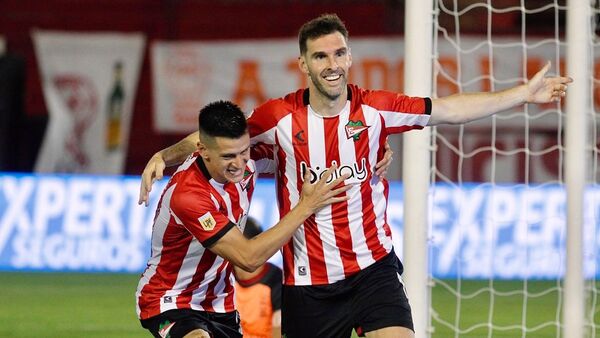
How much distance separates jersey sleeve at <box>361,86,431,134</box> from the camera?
5.08m

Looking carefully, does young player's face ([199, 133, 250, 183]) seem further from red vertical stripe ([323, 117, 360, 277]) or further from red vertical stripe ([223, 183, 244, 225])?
red vertical stripe ([323, 117, 360, 277])

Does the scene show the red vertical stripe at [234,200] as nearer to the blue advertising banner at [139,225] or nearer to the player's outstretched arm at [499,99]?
the player's outstretched arm at [499,99]

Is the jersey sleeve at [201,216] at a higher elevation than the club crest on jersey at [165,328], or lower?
higher

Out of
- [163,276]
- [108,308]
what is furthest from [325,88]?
[108,308]

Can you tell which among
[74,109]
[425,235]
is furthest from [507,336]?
[74,109]

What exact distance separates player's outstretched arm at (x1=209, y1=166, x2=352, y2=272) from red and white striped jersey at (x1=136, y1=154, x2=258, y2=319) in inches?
6.9

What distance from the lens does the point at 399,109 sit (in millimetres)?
5086

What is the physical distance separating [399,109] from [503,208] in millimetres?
6458

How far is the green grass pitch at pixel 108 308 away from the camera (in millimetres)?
8500

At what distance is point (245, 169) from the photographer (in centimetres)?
502

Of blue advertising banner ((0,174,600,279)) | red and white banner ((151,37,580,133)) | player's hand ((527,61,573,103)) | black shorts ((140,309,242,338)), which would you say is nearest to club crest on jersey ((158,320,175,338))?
black shorts ((140,309,242,338))

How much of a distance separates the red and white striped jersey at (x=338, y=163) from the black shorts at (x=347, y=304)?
4 cm

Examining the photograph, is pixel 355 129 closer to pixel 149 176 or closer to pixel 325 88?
pixel 325 88

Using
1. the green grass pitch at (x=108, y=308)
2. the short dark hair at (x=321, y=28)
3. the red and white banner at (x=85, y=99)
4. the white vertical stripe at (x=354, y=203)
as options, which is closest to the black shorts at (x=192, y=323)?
the white vertical stripe at (x=354, y=203)
